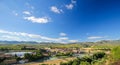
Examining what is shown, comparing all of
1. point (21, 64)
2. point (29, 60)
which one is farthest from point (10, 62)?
point (29, 60)

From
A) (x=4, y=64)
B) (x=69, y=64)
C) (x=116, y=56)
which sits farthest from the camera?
(x=4, y=64)

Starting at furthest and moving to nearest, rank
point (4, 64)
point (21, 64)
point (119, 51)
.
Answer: point (21, 64) < point (4, 64) < point (119, 51)

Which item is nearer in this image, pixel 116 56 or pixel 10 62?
pixel 116 56

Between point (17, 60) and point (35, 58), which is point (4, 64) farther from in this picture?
point (35, 58)

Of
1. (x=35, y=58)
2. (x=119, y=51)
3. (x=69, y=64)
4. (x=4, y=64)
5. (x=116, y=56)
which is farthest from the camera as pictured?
→ (x=35, y=58)

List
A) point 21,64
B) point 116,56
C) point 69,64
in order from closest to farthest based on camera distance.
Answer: point 116,56 → point 69,64 → point 21,64

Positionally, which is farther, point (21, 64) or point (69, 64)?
point (21, 64)

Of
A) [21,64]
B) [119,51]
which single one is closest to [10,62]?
[21,64]

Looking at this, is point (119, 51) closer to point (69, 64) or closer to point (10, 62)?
point (69, 64)

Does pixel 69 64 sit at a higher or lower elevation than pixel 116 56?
lower
